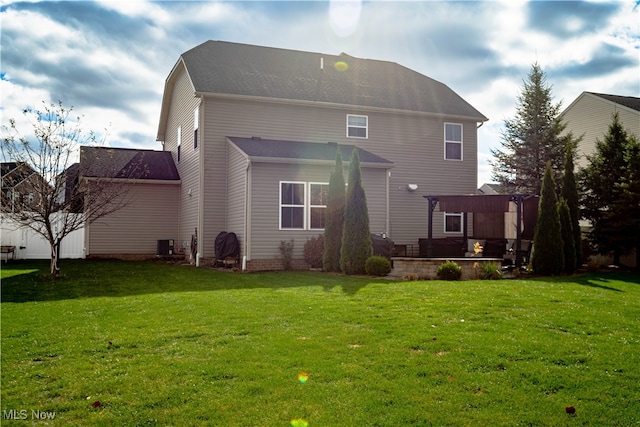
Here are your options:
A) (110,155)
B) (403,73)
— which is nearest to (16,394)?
(110,155)

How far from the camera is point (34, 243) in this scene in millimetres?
23297

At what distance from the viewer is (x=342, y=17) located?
19.6m

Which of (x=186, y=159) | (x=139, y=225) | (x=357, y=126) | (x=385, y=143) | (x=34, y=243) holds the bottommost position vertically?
(x=34, y=243)

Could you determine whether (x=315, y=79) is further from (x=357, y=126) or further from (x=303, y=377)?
(x=303, y=377)

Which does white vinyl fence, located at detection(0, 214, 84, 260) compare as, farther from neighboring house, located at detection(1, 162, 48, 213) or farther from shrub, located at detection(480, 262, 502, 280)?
shrub, located at detection(480, 262, 502, 280)

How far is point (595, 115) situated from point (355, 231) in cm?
2079

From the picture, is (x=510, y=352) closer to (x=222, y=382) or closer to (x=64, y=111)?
(x=222, y=382)

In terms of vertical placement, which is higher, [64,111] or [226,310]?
[64,111]

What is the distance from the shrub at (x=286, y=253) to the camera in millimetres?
17109

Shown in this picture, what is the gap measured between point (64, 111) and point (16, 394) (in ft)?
39.3

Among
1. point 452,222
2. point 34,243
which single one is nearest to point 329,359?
point 452,222

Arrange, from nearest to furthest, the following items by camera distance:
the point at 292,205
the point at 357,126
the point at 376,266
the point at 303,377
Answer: the point at 303,377
the point at 376,266
the point at 292,205
the point at 357,126

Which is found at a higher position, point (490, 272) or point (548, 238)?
point (548, 238)

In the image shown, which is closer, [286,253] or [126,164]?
[286,253]
